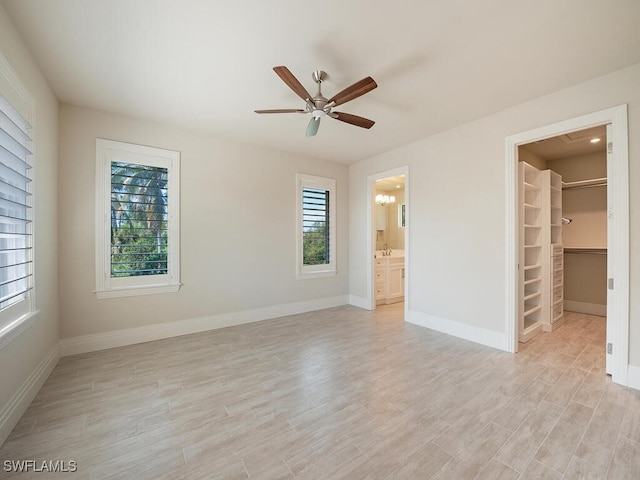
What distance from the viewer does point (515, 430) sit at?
6.13 feet

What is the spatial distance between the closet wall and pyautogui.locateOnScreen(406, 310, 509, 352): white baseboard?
2.90 meters

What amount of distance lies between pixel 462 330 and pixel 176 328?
12.7 ft

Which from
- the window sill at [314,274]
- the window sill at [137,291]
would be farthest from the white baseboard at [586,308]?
the window sill at [137,291]

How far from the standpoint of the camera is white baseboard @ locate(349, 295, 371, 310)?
16.9ft

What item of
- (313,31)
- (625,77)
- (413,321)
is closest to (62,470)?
(313,31)

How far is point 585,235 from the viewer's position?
4836 millimetres

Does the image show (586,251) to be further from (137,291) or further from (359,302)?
(137,291)

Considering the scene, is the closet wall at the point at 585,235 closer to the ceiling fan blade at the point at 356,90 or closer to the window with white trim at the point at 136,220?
the ceiling fan blade at the point at 356,90

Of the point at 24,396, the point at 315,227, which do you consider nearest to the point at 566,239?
the point at 315,227

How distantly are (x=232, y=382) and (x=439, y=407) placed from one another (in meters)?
1.79

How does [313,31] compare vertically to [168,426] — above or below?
above

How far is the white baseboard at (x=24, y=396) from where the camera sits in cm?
180

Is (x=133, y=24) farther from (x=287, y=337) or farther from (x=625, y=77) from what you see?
(x=625, y=77)

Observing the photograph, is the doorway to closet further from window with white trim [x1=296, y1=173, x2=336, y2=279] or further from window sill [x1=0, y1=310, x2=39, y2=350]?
window sill [x1=0, y1=310, x2=39, y2=350]
